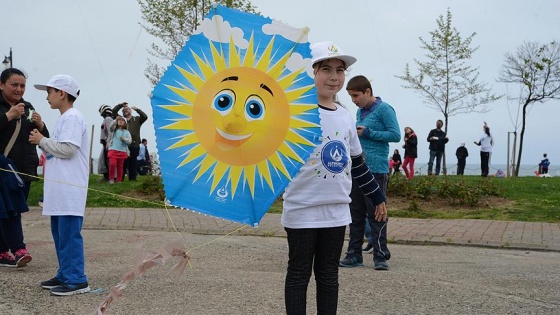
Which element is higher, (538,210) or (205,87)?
(205,87)

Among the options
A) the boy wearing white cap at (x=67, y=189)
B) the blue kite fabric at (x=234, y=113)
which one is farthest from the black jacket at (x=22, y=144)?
the blue kite fabric at (x=234, y=113)

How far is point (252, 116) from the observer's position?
135 inches

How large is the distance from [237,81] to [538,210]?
33.0 ft

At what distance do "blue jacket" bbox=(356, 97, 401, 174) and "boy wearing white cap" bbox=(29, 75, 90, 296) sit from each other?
275 cm

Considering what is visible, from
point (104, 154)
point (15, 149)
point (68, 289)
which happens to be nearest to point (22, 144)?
point (15, 149)

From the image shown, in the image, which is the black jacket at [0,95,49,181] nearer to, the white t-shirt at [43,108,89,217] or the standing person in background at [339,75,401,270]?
the white t-shirt at [43,108,89,217]

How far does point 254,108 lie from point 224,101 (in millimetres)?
156

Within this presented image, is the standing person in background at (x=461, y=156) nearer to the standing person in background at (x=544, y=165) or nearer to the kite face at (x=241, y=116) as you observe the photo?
the standing person in background at (x=544, y=165)

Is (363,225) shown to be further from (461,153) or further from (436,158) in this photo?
(461,153)

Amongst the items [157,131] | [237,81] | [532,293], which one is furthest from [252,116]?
[532,293]

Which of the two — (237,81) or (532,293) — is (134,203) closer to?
(532,293)

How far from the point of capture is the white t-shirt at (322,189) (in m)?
Result: 3.93

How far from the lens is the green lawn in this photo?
463 inches

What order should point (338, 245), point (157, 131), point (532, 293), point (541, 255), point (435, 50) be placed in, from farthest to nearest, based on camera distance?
point (435, 50) < point (541, 255) < point (532, 293) < point (338, 245) < point (157, 131)
